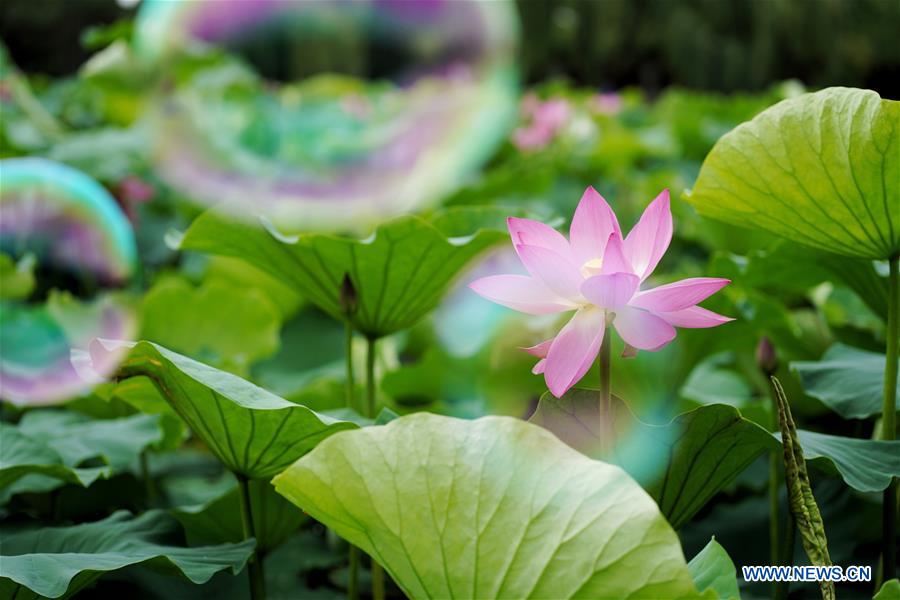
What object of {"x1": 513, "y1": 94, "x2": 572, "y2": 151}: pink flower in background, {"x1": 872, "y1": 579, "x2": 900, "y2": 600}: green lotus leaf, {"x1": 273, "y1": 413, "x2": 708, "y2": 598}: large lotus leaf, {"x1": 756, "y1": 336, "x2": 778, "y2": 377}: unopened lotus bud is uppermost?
{"x1": 273, "y1": 413, "x2": 708, "y2": 598}: large lotus leaf

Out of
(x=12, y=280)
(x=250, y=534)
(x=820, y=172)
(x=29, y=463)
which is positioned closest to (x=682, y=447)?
(x=820, y=172)

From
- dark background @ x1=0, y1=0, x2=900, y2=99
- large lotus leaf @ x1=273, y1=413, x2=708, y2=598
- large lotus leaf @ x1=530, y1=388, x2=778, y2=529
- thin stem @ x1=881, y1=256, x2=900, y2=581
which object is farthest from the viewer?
dark background @ x1=0, y1=0, x2=900, y2=99

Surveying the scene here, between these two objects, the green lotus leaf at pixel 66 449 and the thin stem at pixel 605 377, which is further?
the green lotus leaf at pixel 66 449

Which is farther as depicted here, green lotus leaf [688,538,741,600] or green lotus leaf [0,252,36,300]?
green lotus leaf [0,252,36,300]

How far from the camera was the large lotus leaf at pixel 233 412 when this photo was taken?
24.5 inches

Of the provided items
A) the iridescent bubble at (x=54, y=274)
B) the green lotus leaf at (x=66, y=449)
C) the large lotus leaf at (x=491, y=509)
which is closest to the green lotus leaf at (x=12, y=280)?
the iridescent bubble at (x=54, y=274)

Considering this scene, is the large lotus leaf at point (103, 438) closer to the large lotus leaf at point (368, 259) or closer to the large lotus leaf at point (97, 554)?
the large lotus leaf at point (97, 554)

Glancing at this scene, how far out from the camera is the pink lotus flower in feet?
1.71

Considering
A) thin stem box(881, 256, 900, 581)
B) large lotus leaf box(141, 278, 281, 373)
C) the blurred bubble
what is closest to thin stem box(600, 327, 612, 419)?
thin stem box(881, 256, 900, 581)

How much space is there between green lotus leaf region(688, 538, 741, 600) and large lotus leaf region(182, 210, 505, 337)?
1.22 feet

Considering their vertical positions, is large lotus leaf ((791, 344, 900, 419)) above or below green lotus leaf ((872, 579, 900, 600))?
below

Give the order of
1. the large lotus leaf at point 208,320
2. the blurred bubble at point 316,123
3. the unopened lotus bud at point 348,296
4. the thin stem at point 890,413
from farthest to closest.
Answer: the blurred bubble at point 316,123
the large lotus leaf at point 208,320
the unopened lotus bud at point 348,296
the thin stem at point 890,413

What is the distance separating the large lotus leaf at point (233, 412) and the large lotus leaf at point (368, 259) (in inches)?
Result: 7.9

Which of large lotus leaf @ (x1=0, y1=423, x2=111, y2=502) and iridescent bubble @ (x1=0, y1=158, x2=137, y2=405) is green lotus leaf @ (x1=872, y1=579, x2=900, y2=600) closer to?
large lotus leaf @ (x1=0, y1=423, x2=111, y2=502)
